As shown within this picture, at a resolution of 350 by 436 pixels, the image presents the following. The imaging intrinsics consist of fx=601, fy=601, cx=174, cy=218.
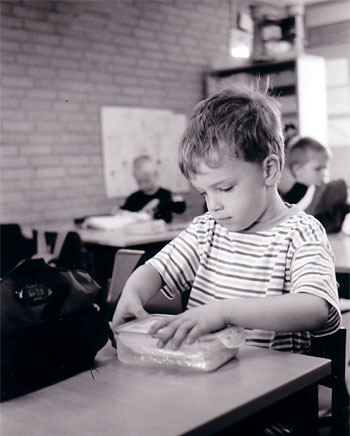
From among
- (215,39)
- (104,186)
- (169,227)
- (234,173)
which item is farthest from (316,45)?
(234,173)

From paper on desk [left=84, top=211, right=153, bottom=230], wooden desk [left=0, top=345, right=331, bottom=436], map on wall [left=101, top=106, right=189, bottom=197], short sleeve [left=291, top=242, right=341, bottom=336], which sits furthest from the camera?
map on wall [left=101, top=106, right=189, bottom=197]

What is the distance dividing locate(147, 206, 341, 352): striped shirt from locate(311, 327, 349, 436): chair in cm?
3

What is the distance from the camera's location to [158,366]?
3.30ft

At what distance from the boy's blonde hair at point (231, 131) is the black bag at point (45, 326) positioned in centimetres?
35

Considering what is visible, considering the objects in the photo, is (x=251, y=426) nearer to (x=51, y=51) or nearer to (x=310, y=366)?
(x=310, y=366)

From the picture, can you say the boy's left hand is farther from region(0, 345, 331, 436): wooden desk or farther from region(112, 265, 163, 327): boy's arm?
region(112, 265, 163, 327): boy's arm

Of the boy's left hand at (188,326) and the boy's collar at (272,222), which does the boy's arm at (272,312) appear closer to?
the boy's left hand at (188,326)

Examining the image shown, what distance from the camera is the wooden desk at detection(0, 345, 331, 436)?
0.78 m

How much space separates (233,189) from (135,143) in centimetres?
471

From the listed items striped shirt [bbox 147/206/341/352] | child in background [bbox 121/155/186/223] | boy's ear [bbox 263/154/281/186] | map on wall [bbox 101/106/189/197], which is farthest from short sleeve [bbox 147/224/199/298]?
map on wall [bbox 101/106/189/197]

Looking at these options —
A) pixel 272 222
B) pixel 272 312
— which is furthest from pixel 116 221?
pixel 272 312

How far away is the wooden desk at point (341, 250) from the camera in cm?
217

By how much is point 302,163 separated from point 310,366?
269cm

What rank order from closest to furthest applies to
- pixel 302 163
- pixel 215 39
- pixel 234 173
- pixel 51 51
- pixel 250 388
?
pixel 250 388, pixel 234 173, pixel 302 163, pixel 51 51, pixel 215 39
